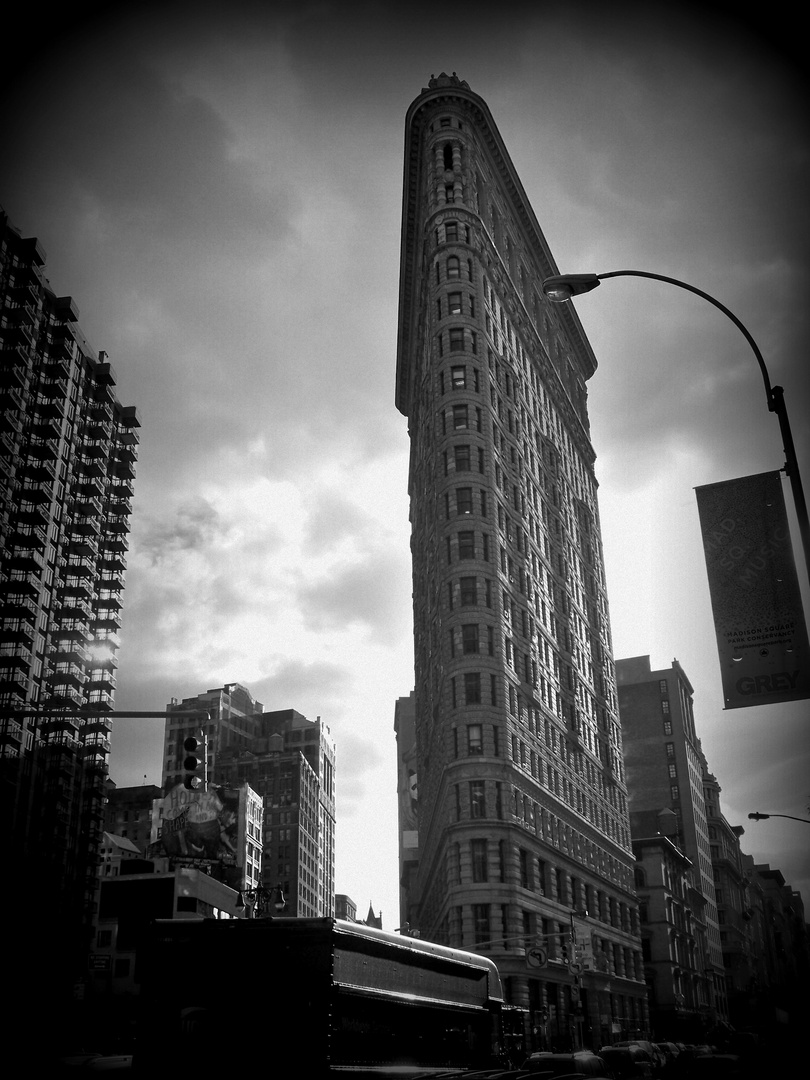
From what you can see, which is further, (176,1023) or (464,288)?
(464,288)

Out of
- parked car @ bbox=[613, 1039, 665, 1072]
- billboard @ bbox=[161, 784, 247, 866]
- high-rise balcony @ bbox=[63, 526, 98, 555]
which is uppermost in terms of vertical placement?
high-rise balcony @ bbox=[63, 526, 98, 555]

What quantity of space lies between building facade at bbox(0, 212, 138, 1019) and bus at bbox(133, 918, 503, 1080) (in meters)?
76.5

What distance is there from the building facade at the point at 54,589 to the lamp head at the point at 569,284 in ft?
256

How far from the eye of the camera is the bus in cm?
1378

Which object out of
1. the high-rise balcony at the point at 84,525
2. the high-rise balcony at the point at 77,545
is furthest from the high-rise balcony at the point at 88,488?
the high-rise balcony at the point at 77,545

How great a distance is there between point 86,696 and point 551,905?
52985 mm

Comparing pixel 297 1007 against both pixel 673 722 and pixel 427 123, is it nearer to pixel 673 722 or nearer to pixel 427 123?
pixel 427 123

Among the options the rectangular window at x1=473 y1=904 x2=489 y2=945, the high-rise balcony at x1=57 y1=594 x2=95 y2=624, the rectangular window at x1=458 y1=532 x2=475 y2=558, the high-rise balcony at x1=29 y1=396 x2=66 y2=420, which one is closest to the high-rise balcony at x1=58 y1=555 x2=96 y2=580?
the high-rise balcony at x1=57 y1=594 x2=95 y2=624

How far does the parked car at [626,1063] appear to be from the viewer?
33000mm

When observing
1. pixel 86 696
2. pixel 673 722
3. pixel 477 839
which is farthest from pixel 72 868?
pixel 673 722

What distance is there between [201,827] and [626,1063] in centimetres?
8050

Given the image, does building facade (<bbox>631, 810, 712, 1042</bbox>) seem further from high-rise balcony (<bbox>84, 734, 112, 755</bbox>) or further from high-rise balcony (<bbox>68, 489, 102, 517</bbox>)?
high-rise balcony (<bbox>68, 489, 102, 517</bbox>)

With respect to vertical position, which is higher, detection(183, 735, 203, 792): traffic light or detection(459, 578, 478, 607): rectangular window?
detection(459, 578, 478, 607): rectangular window

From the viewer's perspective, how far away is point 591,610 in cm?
10431
